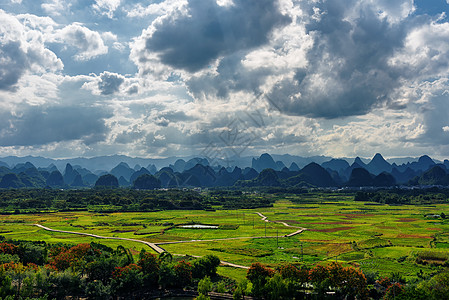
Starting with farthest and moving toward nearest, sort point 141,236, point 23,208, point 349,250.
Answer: point 23,208 < point 141,236 < point 349,250

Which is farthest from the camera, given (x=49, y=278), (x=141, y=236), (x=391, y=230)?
(x=391, y=230)

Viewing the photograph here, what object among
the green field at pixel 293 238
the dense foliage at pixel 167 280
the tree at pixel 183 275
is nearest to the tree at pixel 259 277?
the dense foliage at pixel 167 280

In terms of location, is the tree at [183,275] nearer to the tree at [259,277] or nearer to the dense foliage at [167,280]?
the dense foliage at [167,280]

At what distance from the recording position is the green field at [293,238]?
168 feet

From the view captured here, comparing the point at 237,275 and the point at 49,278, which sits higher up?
the point at 49,278

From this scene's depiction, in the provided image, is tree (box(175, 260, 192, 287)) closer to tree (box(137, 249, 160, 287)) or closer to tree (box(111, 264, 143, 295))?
tree (box(137, 249, 160, 287))

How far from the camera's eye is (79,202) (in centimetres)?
14175

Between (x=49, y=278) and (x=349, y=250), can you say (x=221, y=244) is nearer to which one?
(x=349, y=250)

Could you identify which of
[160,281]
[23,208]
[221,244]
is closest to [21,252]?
[160,281]

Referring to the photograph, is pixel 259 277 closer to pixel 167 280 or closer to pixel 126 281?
pixel 167 280

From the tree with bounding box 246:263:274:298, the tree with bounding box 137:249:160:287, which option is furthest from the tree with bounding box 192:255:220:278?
the tree with bounding box 246:263:274:298

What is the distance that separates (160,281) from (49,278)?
12.2m

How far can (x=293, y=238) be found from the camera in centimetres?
6994

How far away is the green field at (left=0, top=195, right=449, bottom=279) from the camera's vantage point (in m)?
51.2
